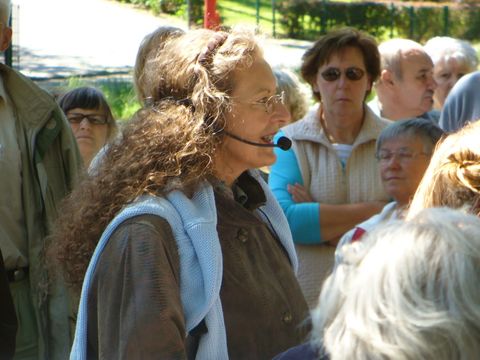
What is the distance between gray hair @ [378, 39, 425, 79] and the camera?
5332 millimetres

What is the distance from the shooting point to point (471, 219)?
1.64 metres

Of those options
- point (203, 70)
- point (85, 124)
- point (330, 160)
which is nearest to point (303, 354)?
point (203, 70)

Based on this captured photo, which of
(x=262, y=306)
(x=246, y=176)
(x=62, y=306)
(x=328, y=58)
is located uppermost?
(x=328, y=58)

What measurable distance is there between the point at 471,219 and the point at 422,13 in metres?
20.7

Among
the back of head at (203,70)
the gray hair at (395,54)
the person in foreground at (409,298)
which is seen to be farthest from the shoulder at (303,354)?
the gray hair at (395,54)

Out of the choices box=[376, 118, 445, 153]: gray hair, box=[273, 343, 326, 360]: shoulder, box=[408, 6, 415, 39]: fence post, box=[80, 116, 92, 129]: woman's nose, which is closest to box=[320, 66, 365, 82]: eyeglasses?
box=[376, 118, 445, 153]: gray hair

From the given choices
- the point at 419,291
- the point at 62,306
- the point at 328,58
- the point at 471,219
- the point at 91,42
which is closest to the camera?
the point at 419,291

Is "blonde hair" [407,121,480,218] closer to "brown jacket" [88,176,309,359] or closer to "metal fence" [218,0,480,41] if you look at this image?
"brown jacket" [88,176,309,359]

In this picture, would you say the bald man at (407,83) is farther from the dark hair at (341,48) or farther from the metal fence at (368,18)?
the metal fence at (368,18)

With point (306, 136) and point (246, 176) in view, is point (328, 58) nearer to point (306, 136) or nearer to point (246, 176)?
point (306, 136)

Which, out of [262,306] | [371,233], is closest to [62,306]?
[262,306]

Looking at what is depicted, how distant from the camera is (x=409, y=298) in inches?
58.6

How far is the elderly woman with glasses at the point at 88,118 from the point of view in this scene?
4965 millimetres

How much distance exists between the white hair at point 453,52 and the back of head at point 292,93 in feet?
3.29
